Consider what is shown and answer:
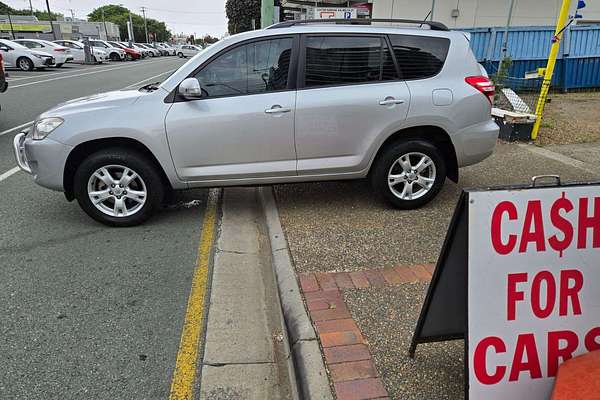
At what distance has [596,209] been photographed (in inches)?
77.8

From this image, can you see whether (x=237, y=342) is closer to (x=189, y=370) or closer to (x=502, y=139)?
(x=189, y=370)

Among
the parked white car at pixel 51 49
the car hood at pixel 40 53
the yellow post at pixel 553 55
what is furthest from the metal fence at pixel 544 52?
the parked white car at pixel 51 49

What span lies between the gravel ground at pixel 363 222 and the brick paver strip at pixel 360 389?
131cm

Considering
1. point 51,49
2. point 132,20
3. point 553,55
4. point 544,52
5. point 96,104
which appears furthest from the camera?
point 132,20

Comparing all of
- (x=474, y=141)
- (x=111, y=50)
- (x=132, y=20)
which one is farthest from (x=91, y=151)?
(x=132, y=20)

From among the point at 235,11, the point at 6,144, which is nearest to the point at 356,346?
the point at 6,144

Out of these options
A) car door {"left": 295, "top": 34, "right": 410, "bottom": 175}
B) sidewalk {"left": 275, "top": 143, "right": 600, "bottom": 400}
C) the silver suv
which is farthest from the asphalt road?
car door {"left": 295, "top": 34, "right": 410, "bottom": 175}

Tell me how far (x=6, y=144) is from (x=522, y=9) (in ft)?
68.9

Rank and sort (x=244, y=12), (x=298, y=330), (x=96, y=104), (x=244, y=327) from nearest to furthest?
(x=298, y=330) < (x=244, y=327) < (x=96, y=104) < (x=244, y=12)

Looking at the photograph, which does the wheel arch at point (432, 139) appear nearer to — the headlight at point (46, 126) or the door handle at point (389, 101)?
the door handle at point (389, 101)

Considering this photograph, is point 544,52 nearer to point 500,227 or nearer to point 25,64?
point 500,227

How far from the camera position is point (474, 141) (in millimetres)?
4754

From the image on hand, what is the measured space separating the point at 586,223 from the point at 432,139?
296cm

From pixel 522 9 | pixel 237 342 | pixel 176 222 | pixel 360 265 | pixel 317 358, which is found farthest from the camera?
pixel 522 9
